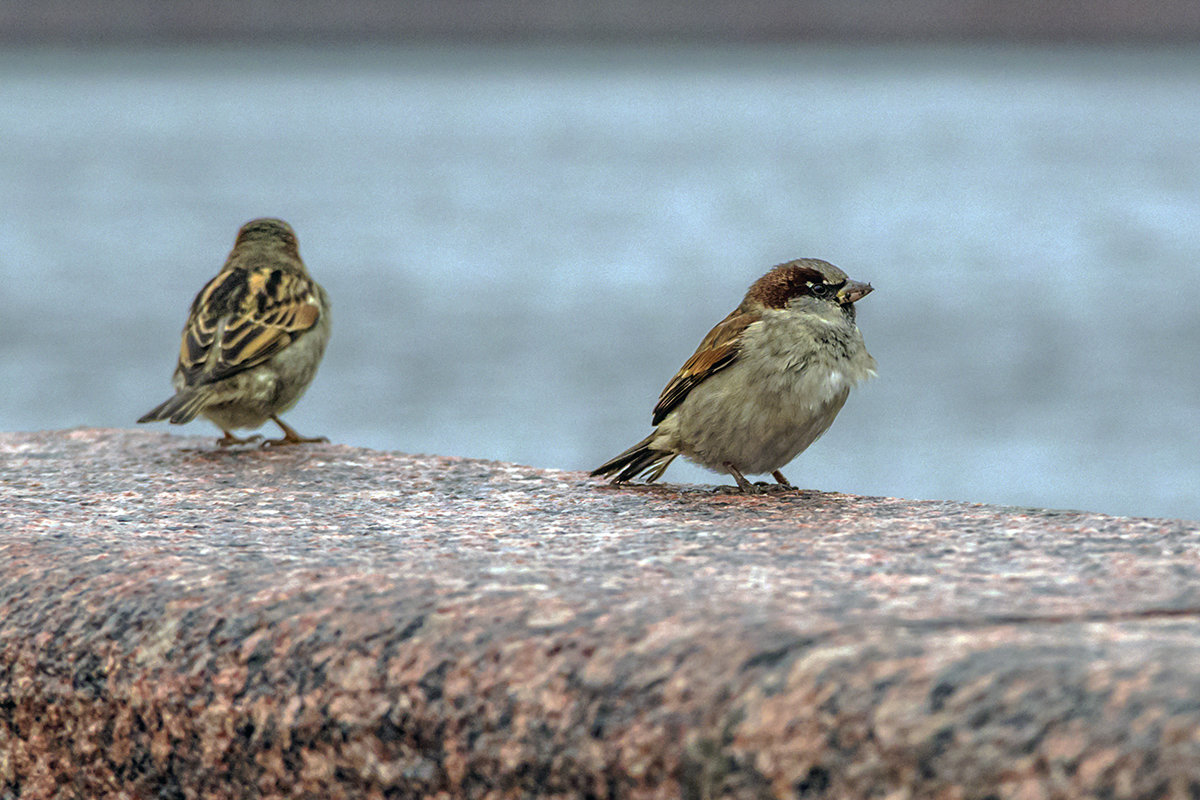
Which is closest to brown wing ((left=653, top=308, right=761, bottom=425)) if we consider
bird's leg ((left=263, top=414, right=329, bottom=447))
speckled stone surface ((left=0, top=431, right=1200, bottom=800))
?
speckled stone surface ((left=0, top=431, right=1200, bottom=800))

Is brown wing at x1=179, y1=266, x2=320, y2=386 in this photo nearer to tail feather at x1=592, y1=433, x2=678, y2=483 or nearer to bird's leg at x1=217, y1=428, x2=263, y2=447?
bird's leg at x1=217, y1=428, x2=263, y2=447

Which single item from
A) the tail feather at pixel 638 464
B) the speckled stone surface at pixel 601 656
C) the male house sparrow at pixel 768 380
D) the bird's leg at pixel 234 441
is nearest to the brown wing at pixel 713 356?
the male house sparrow at pixel 768 380

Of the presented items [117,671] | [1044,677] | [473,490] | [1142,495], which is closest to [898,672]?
[1044,677]

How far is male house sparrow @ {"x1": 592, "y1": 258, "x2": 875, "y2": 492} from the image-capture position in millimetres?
4238

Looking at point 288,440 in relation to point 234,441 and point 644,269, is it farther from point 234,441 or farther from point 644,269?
point 644,269

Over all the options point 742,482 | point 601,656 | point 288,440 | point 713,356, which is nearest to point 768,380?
point 713,356

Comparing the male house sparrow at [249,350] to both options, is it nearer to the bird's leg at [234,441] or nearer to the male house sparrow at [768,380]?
the bird's leg at [234,441]

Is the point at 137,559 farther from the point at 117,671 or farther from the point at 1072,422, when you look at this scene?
the point at 1072,422

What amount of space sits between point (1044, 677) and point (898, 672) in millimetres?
207

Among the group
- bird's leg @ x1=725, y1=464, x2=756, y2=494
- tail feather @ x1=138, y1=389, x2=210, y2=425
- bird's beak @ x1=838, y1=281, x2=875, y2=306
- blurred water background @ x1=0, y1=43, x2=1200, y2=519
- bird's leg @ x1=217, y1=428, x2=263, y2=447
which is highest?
blurred water background @ x1=0, y1=43, x2=1200, y2=519

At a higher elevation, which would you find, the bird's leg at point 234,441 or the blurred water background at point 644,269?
the blurred water background at point 644,269

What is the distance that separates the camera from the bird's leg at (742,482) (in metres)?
4.31

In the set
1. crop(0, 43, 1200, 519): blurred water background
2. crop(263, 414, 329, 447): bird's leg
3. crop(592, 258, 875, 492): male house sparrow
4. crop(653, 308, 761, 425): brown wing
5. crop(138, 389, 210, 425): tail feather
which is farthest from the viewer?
crop(0, 43, 1200, 519): blurred water background

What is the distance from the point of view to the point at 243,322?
5703mm
